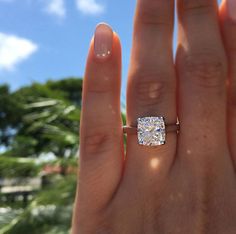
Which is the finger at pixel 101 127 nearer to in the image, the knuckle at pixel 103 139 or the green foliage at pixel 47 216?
the knuckle at pixel 103 139

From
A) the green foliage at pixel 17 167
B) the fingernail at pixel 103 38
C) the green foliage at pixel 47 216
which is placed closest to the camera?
the fingernail at pixel 103 38

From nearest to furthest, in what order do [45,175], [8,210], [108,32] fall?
[108,32] < [8,210] < [45,175]

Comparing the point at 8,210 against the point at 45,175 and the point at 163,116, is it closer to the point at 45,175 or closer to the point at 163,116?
the point at 45,175

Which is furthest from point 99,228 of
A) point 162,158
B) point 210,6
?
point 210,6

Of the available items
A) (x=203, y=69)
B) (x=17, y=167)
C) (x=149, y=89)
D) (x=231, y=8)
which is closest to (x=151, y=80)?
(x=149, y=89)

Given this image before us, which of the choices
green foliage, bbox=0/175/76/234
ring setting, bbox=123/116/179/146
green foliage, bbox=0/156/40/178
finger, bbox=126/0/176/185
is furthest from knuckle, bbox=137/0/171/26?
green foliage, bbox=0/156/40/178

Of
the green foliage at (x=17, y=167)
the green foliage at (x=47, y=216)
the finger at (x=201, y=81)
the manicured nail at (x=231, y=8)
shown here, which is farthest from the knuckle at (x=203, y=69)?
the green foliage at (x=17, y=167)
